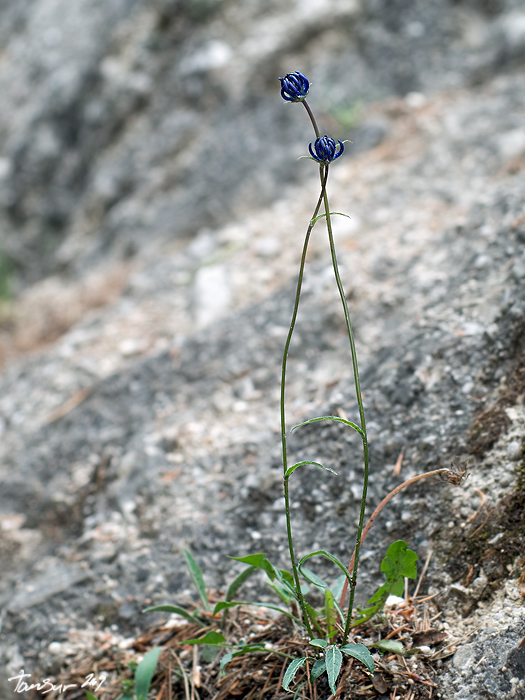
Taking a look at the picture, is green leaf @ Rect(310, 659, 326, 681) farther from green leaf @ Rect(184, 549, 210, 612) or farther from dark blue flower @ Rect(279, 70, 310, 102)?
dark blue flower @ Rect(279, 70, 310, 102)

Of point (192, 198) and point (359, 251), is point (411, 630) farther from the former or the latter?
point (192, 198)

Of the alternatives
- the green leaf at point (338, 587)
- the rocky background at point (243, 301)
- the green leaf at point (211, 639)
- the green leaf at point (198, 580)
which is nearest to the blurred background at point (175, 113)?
the rocky background at point (243, 301)

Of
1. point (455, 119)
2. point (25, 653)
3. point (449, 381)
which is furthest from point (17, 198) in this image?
point (449, 381)

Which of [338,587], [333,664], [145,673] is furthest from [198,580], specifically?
[333,664]

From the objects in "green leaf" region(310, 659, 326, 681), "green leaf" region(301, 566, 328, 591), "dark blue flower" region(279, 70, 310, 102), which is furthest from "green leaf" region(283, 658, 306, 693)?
"dark blue flower" region(279, 70, 310, 102)

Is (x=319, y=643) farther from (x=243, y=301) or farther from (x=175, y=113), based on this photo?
(x=175, y=113)

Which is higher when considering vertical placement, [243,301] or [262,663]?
[243,301]
